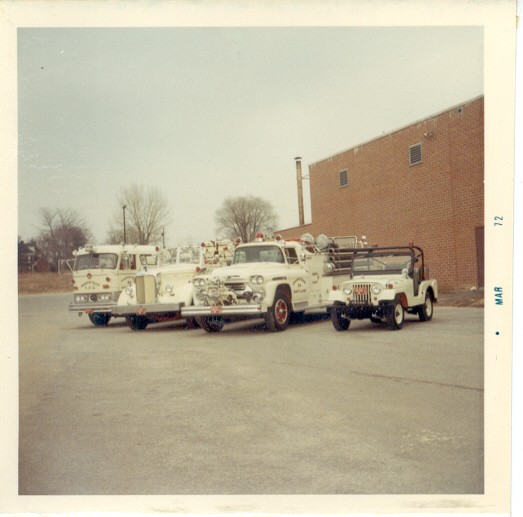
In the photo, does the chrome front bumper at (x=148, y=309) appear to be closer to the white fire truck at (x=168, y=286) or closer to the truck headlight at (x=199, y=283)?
the white fire truck at (x=168, y=286)

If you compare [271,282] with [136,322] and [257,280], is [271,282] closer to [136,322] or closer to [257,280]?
[257,280]

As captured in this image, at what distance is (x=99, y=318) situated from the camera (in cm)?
679

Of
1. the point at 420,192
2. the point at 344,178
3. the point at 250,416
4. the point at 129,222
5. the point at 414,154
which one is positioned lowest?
the point at 250,416

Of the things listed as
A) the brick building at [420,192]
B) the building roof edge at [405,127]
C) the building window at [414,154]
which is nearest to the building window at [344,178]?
the brick building at [420,192]

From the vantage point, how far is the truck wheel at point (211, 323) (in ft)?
25.7

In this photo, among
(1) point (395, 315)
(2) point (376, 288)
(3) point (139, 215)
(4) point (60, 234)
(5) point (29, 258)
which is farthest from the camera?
(2) point (376, 288)

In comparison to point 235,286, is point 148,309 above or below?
below

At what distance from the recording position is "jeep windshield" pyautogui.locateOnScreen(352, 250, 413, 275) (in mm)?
6617

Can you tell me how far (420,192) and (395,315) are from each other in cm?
202

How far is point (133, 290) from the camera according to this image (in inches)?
319

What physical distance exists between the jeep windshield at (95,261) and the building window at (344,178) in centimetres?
281

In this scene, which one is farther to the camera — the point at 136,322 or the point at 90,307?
the point at 136,322

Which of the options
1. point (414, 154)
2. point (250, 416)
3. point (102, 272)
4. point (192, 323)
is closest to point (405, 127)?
point (414, 154)

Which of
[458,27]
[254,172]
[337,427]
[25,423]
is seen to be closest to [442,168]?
[458,27]
